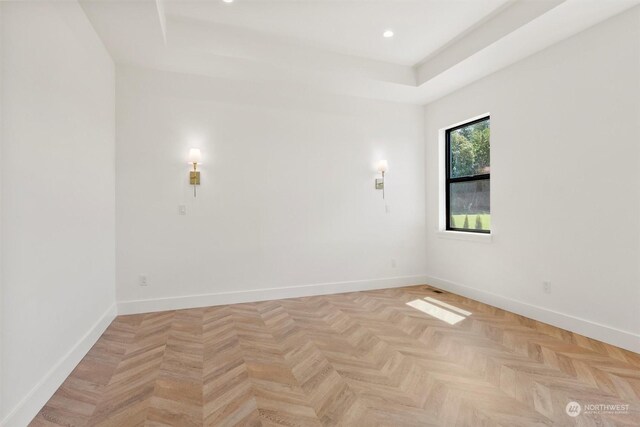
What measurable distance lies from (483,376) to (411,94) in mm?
3602

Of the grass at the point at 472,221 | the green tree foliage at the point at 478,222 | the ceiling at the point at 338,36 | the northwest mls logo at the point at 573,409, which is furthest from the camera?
the green tree foliage at the point at 478,222

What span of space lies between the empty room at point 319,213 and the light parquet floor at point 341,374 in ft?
0.07

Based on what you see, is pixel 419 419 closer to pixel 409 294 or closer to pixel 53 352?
pixel 53 352

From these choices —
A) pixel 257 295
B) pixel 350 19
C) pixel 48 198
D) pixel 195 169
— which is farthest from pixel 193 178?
pixel 350 19

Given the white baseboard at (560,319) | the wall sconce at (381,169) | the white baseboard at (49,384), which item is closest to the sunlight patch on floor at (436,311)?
the white baseboard at (560,319)

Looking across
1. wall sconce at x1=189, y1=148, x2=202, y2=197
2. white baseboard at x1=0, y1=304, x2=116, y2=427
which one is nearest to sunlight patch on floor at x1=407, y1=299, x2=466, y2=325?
wall sconce at x1=189, y1=148, x2=202, y2=197

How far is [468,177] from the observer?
4.36 m

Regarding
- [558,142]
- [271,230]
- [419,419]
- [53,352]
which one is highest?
[558,142]

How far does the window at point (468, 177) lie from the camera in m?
4.11

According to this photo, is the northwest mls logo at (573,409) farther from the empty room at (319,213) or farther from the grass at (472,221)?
the grass at (472,221)

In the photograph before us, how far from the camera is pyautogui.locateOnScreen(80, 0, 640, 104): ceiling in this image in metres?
2.79

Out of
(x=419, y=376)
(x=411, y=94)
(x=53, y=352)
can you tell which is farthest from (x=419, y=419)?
(x=411, y=94)

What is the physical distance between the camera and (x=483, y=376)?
2.19 m

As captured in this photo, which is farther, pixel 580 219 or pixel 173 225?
pixel 173 225
